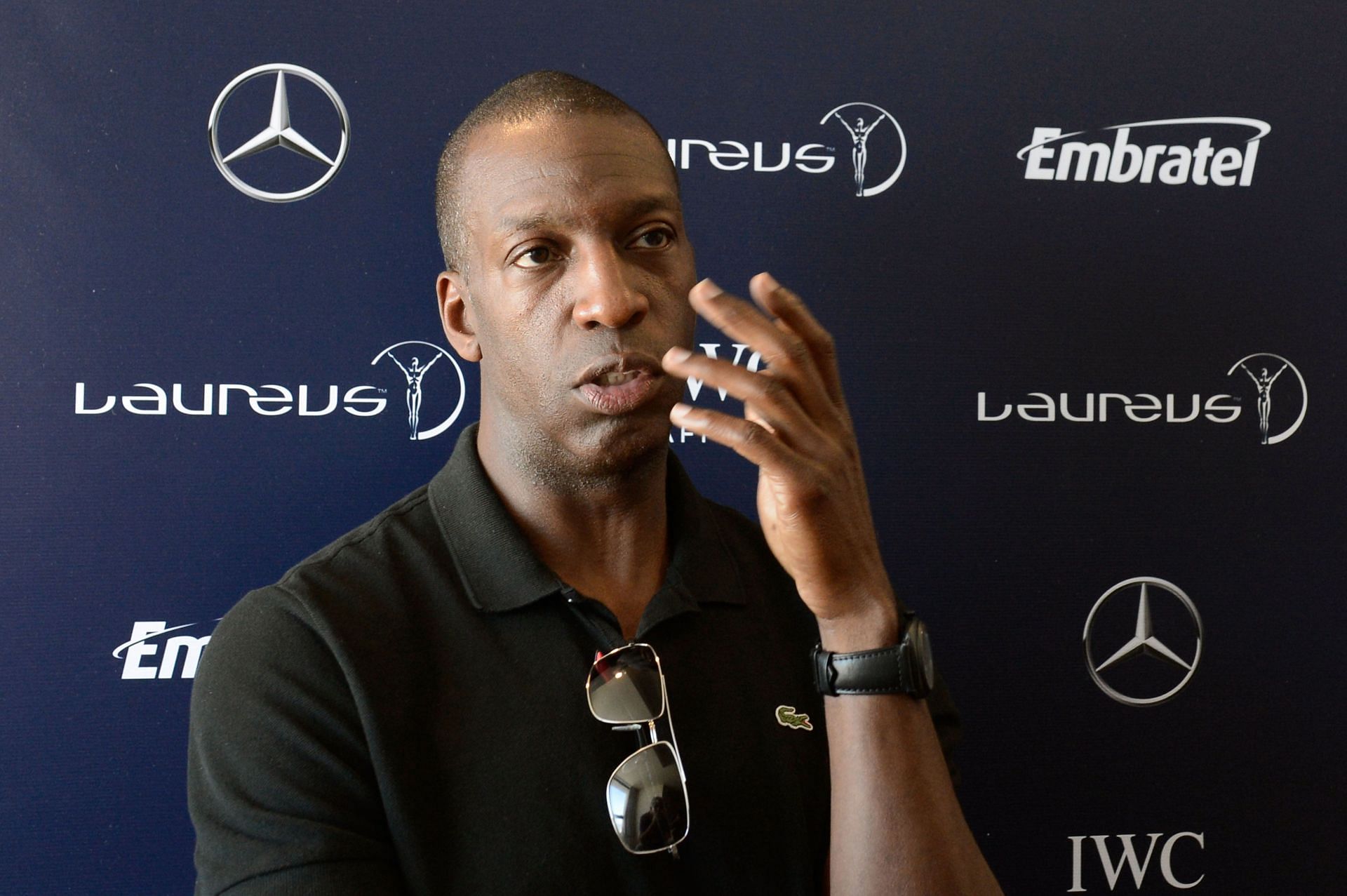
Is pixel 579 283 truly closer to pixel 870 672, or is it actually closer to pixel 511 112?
pixel 511 112

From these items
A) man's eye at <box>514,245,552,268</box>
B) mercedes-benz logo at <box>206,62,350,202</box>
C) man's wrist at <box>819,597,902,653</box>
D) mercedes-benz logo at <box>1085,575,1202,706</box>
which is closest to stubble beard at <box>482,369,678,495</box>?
man's eye at <box>514,245,552,268</box>

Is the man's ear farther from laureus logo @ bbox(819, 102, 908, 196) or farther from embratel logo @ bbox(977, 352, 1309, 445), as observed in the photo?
embratel logo @ bbox(977, 352, 1309, 445)

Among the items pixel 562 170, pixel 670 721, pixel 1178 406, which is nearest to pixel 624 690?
pixel 670 721

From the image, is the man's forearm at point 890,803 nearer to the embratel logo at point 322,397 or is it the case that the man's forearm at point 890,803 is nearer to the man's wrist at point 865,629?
the man's wrist at point 865,629

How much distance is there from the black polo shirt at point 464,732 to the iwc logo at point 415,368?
31 cm

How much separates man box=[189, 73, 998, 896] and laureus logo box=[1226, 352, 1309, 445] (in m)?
0.82

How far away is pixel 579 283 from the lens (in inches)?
46.8

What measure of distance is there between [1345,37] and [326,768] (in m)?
1.88

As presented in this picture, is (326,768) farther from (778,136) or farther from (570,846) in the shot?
(778,136)

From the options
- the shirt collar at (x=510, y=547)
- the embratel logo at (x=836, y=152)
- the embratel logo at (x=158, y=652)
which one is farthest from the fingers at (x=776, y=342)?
the embratel logo at (x=158, y=652)

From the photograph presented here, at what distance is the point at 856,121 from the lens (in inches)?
65.9

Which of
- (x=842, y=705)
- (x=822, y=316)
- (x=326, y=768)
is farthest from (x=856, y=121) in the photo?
(x=326, y=768)

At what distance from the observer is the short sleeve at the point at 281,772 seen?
1028 mm

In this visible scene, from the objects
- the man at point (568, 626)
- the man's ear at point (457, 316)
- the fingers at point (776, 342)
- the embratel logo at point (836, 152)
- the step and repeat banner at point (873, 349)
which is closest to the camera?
the fingers at point (776, 342)
